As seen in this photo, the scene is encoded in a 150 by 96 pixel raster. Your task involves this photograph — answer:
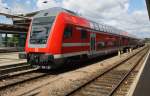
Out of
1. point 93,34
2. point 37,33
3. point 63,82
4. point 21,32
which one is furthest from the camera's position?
point 21,32

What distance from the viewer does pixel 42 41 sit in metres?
14.7

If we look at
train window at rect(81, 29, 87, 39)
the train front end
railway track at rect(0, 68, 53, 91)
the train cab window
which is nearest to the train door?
train window at rect(81, 29, 87, 39)

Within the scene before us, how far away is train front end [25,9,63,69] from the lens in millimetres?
14367

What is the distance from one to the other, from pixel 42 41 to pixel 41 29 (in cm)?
75

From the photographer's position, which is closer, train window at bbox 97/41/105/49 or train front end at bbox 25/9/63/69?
train front end at bbox 25/9/63/69

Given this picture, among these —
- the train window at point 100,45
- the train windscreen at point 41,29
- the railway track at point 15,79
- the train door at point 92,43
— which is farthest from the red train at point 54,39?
the train window at point 100,45

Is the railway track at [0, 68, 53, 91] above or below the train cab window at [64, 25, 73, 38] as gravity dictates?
below

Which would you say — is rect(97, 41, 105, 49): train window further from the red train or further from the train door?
the red train

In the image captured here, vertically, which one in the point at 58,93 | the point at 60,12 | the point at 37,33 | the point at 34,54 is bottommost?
the point at 58,93

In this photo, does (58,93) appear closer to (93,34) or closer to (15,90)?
(15,90)

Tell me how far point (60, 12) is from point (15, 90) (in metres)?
6.10

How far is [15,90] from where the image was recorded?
10.5 m

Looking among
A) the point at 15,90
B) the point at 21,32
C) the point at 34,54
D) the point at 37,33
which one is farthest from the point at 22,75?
the point at 21,32

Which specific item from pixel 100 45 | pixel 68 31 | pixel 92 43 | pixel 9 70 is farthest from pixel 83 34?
pixel 9 70
